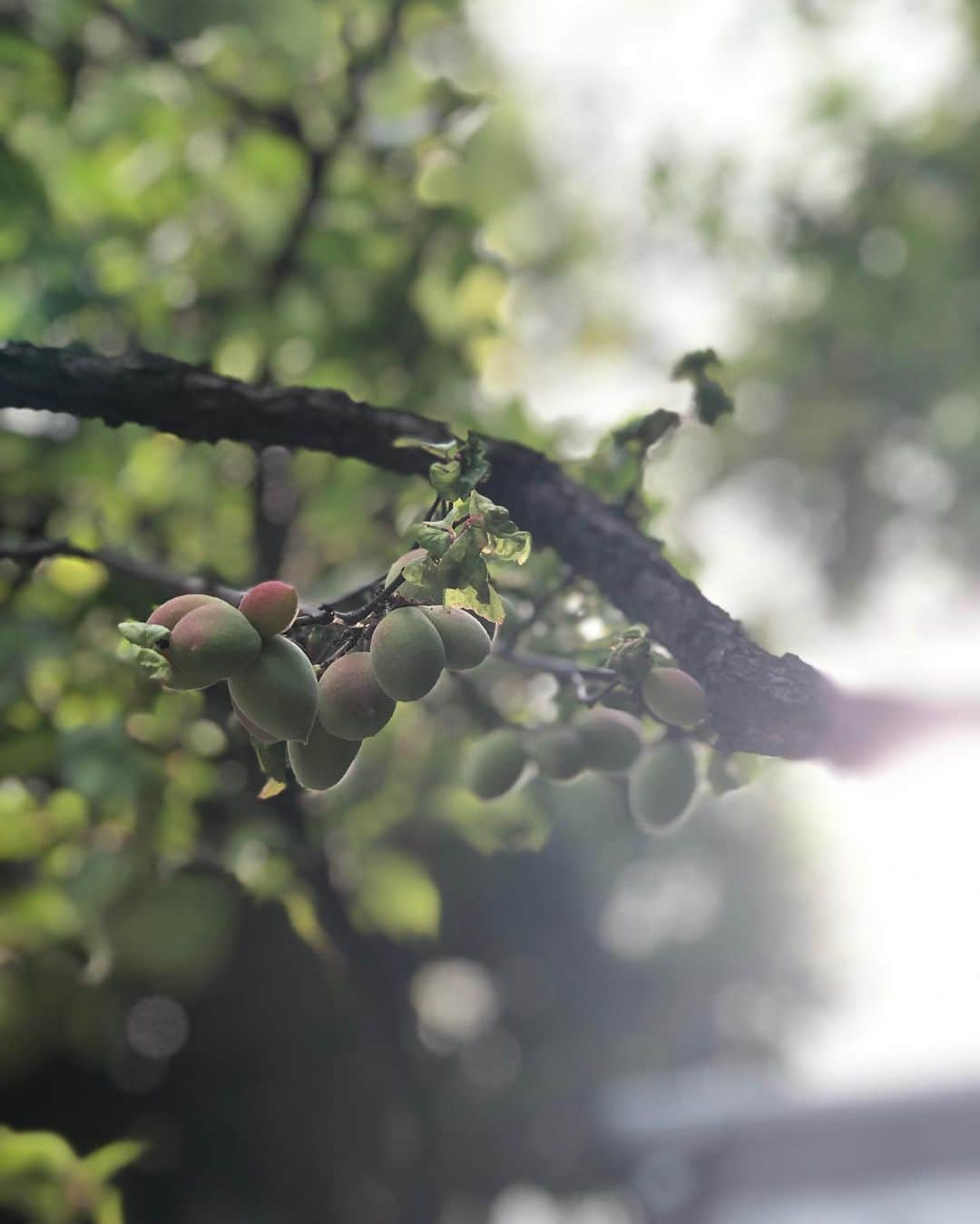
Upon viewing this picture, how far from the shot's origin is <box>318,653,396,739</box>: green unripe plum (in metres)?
0.63

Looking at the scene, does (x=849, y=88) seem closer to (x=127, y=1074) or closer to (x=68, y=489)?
(x=68, y=489)

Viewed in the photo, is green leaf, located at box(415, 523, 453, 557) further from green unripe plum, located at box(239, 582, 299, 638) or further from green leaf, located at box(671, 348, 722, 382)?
green leaf, located at box(671, 348, 722, 382)

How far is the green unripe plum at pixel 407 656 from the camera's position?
61cm

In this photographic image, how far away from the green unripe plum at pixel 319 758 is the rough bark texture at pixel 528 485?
10.0 inches

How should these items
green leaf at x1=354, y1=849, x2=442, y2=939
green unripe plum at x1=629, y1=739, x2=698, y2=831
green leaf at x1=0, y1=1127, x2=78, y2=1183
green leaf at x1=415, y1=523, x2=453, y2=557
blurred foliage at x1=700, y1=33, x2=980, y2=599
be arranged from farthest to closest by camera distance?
blurred foliage at x1=700, y1=33, x2=980, y2=599 < green leaf at x1=354, y1=849, x2=442, y2=939 < green leaf at x1=0, y1=1127, x2=78, y2=1183 < green unripe plum at x1=629, y1=739, x2=698, y2=831 < green leaf at x1=415, y1=523, x2=453, y2=557

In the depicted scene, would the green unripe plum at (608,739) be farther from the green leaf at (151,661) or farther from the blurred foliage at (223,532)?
the green leaf at (151,661)

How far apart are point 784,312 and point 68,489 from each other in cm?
537

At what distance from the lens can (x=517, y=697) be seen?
1.32 meters

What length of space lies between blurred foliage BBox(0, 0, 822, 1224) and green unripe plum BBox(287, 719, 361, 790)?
Answer: 35 centimetres

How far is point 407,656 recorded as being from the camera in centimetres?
61

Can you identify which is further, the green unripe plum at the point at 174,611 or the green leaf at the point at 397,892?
the green leaf at the point at 397,892

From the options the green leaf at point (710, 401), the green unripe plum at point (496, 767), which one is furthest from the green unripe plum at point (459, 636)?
the green leaf at point (710, 401)

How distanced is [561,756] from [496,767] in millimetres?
69

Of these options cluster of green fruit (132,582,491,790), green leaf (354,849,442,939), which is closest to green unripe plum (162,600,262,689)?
cluster of green fruit (132,582,491,790)
